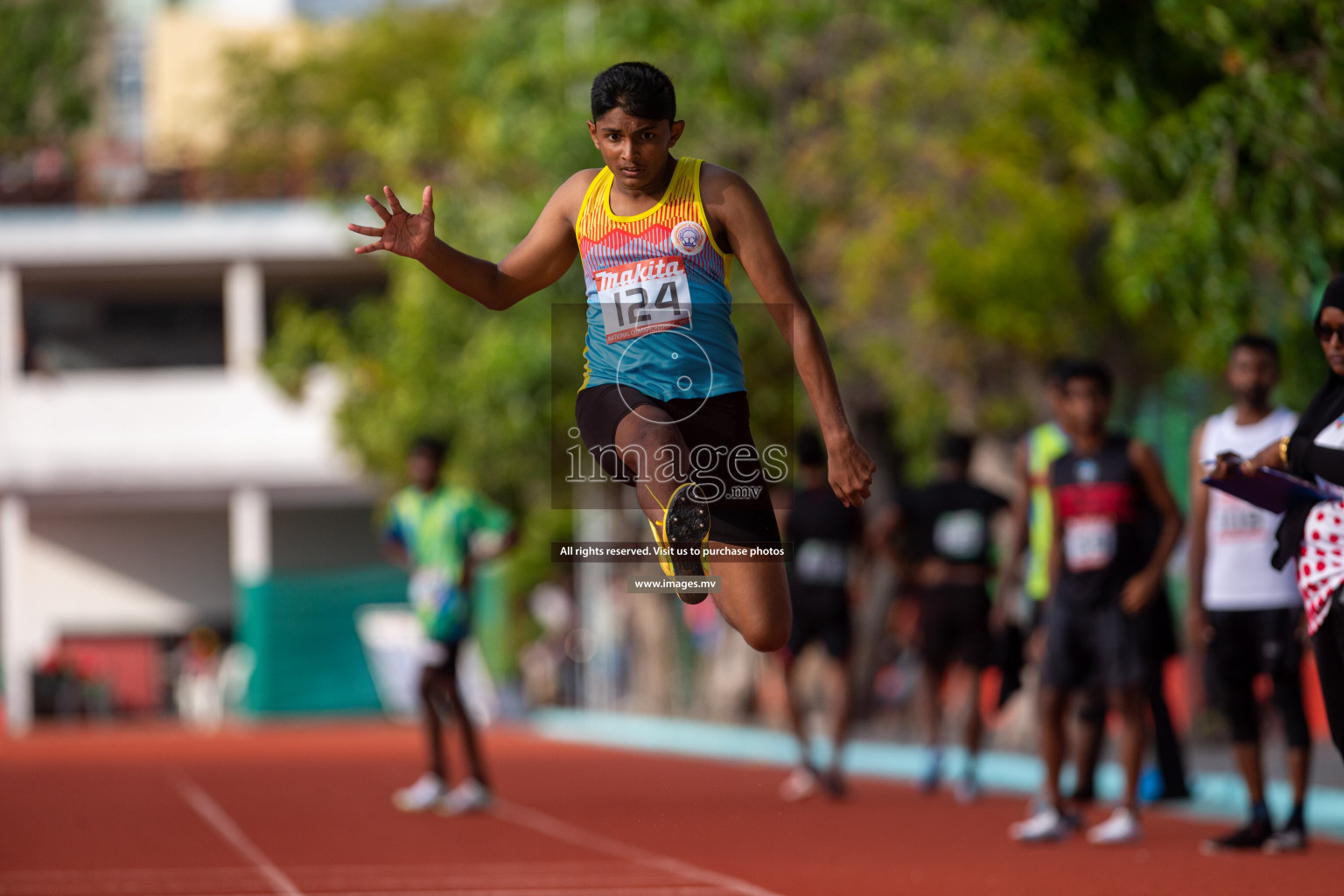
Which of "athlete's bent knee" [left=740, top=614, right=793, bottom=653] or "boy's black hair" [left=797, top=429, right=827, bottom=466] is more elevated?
A: "boy's black hair" [left=797, top=429, right=827, bottom=466]

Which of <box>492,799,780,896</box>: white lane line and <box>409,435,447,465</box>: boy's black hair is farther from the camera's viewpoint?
<box>409,435,447,465</box>: boy's black hair

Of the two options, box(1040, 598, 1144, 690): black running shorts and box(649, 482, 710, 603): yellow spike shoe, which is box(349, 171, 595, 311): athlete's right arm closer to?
box(649, 482, 710, 603): yellow spike shoe

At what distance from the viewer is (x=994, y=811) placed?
1180 cm

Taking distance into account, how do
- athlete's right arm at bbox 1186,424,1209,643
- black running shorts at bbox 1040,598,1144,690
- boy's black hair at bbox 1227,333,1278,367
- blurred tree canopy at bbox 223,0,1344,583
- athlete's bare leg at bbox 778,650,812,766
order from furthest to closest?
athlete's bare leg at bbox 778,650,812,766 → blurred tree canopy at bbox 223,0,1344,583 → black running shorts at bbox 1040,598,1144,690 → athlete's right arm at bbox 1186,424,1209,643 → boy's black hair at bbox 1227,333,1278,367

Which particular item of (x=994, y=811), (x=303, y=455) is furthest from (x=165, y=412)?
(x=994, y=811)

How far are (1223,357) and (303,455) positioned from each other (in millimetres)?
30760

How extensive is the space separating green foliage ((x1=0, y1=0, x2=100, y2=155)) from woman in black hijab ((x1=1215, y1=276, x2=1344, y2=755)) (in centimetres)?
4501

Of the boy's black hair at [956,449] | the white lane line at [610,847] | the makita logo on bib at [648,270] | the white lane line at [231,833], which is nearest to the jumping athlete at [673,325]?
the makita logo on bib at [648,270]

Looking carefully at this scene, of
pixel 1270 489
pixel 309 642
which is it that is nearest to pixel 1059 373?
pixel 1270 489

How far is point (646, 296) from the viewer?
5738 millimetres

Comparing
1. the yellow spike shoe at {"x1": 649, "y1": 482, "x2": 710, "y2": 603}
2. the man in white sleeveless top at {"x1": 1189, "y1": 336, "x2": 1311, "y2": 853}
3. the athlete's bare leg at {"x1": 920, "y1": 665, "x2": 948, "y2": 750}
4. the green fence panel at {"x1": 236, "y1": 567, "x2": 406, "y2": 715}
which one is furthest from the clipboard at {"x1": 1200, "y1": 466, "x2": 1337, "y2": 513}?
the green fence panel at {"x1": 236, "y1": 567, "x2": 406, "y2": 715}

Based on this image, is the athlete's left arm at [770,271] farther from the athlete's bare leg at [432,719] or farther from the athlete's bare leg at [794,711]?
the athlete's bare leg at [794,711]

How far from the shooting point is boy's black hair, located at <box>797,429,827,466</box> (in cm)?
1303

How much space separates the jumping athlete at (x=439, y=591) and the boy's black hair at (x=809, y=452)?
6.89ft
